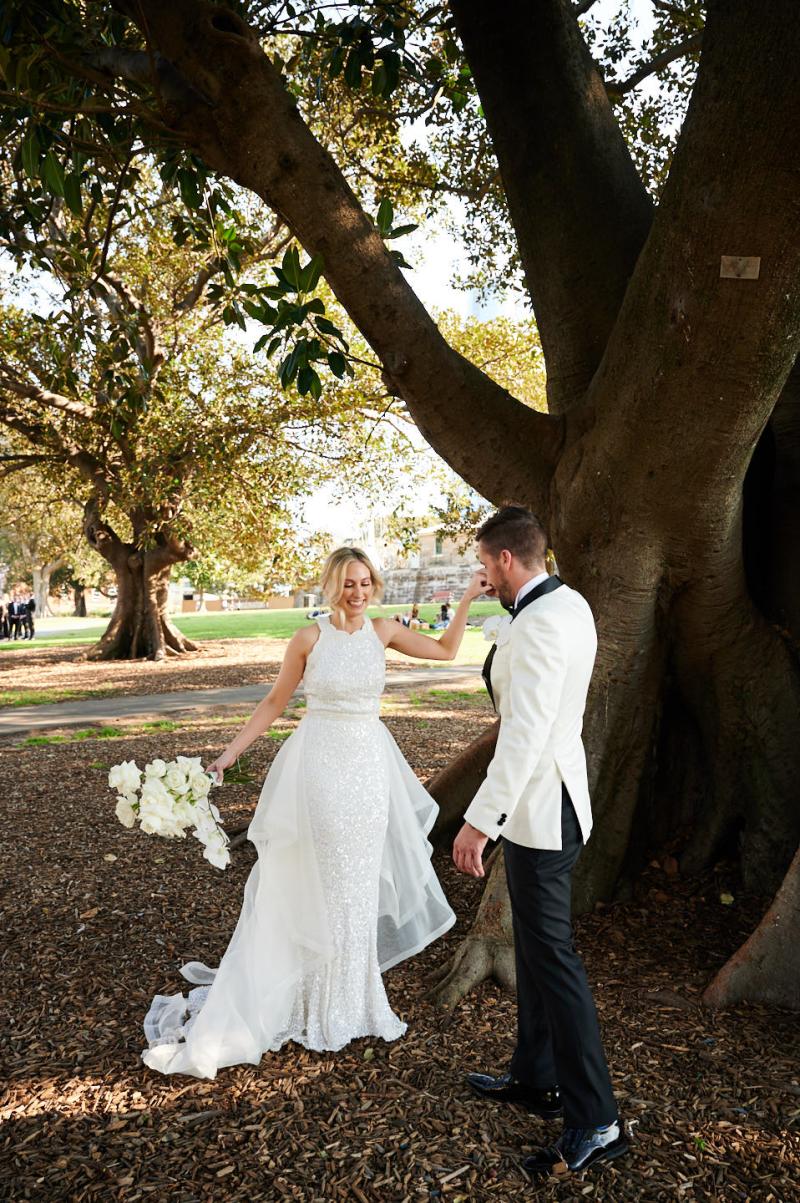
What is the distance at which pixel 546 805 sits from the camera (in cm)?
280

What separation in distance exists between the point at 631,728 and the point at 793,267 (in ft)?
7.91

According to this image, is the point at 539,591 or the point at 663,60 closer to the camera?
the point at 539,591

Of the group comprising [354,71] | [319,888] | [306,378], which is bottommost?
[319,888]

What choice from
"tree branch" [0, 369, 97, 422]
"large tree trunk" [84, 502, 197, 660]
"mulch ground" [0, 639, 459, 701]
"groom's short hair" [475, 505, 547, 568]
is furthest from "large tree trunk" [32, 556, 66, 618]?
"groom's short hair" [475, 505, 547, 568]

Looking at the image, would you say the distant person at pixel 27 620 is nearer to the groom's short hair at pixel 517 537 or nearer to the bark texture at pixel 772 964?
the bark texture at pixel 772 964

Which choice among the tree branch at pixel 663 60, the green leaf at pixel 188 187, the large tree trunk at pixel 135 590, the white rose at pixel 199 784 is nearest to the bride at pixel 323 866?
the white rose at pixel 199 784

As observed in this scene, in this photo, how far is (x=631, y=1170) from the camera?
2734 millimetres

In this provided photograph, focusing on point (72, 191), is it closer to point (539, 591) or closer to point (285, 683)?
point (285, 683)

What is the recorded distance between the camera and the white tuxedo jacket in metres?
2.69

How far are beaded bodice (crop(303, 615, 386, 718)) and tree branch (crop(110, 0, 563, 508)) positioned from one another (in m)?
1.58

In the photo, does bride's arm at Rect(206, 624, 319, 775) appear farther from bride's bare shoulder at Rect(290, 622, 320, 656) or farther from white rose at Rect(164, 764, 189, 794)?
Answer: white rose at Rect(164, 764, 189, 794)

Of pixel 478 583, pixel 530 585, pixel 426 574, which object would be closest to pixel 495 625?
pixel 478 583

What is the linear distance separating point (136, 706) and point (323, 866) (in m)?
10.7

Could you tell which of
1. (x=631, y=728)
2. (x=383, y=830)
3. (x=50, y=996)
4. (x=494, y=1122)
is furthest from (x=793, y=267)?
(x=50, y=996)
